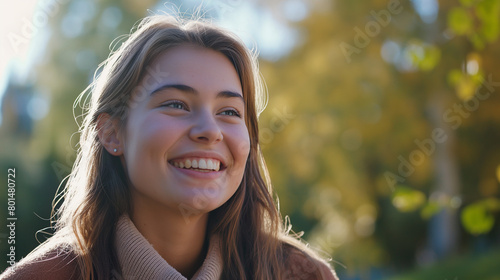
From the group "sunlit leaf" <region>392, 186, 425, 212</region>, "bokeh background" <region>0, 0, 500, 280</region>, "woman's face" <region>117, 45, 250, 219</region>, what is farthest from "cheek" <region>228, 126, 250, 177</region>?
"bokeh background" <region>0, 0, 500, 280</region>

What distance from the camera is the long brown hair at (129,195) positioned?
224 cm

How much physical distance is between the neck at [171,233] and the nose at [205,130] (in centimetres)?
33

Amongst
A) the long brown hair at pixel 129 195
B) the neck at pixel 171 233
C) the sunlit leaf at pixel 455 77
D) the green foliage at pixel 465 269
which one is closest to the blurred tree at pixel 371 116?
the green foliage at pixel 465 269

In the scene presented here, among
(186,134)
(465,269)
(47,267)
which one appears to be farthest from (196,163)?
(465,269)

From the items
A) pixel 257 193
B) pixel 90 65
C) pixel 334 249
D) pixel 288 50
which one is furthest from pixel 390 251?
pixel 257 193

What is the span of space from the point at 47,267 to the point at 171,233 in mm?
465

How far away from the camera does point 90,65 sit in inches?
491

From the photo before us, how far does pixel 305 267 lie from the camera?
247cm

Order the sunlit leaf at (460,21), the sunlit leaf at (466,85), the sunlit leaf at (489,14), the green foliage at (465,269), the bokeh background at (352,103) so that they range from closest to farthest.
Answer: the sunlit leaf at (489,14)
the sunlit leaf at (460,21)
the sunlit leaf at (466,85)
the green foliage at (465,269)
the bokeh background at (352,103)

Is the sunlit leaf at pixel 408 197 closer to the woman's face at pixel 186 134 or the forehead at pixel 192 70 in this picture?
the woman's face at pixel 186 134

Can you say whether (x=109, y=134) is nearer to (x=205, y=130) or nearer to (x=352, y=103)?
(x=205, y=130)

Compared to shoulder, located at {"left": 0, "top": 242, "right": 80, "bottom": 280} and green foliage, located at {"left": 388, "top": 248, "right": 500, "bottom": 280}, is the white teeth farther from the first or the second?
green foliage, located at {"left": 388, "top": 248, "right": 500, "bottom": 280}

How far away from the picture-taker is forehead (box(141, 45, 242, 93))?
2168 millimetres

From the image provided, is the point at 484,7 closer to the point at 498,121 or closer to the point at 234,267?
the point at 234,267
